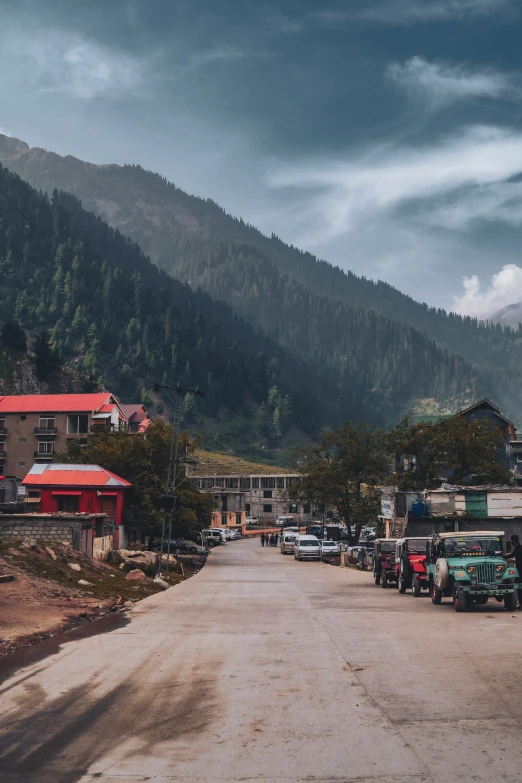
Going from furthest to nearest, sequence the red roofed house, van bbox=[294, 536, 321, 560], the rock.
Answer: van bbox=[294, 536, 321, 560]
the red roofed house
the rock

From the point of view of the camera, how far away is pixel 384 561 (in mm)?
35125

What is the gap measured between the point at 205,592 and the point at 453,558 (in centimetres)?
1188

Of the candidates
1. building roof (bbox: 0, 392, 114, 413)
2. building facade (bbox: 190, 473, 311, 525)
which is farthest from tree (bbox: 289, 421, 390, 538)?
building facade (bbox: 190, 473, 311, 525)

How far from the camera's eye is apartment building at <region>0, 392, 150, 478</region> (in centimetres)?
11006

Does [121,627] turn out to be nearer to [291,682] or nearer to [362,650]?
[362,650]

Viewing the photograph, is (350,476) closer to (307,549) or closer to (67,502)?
(307,549)

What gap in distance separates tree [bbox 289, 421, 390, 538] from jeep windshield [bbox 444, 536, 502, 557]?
52.6 meters

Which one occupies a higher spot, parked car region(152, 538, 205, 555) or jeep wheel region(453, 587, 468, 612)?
jeep wheel region(453, 587, 468, 612)

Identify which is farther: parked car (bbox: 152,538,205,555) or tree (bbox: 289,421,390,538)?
tree (bbox: 289,421,390,538)

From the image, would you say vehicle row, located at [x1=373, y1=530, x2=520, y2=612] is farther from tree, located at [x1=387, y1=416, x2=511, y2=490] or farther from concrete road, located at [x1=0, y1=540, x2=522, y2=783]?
tree, located at [x1=387, y1=416, x2=511, y2=490]

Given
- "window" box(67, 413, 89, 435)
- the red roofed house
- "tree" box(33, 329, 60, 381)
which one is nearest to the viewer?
the red roofed house

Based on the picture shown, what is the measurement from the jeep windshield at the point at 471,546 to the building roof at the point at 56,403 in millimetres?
88488

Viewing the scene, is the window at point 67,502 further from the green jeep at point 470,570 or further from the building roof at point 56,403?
the building roof at point 56,403

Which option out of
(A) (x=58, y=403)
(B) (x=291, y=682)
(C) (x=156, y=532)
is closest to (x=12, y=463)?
(A) (x=58, y=403)
